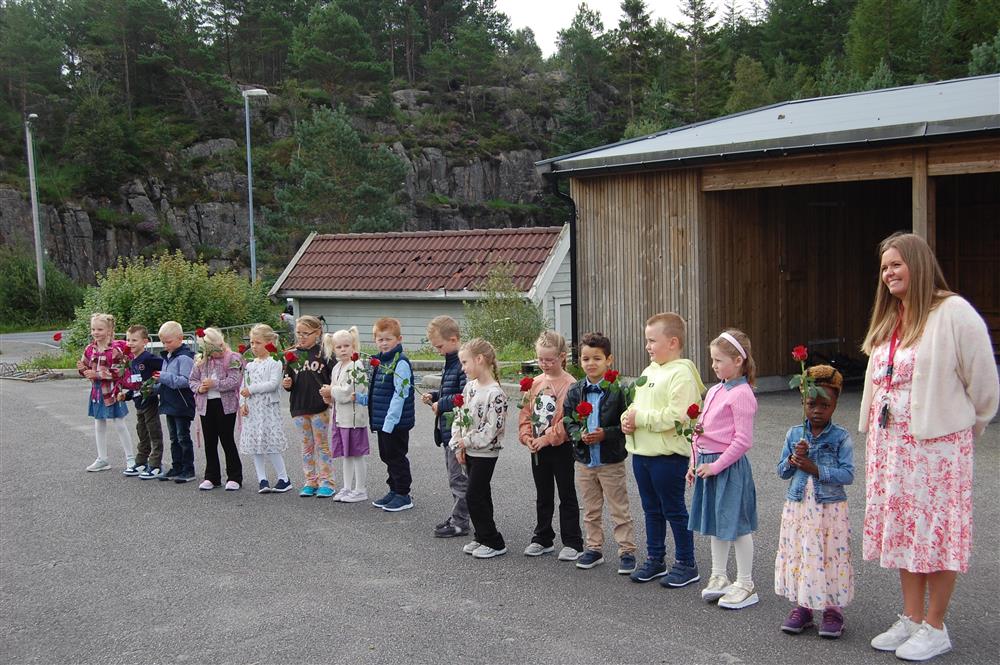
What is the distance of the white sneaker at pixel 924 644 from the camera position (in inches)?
181

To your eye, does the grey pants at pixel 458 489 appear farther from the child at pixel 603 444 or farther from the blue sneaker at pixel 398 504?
the child at pixel 603 444

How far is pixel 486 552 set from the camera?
6.67m

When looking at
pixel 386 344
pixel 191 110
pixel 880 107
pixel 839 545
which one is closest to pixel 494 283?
pixel 880 107

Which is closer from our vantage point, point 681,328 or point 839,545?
point 839,545

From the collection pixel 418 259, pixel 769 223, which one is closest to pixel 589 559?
pixel 769 223

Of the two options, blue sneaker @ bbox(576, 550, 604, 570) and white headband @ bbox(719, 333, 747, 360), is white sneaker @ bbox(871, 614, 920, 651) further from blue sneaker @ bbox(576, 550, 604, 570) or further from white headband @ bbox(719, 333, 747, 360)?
blue sneaker @ bbox(576, 550, 604, 570)

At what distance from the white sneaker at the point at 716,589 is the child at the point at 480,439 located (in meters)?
1.63

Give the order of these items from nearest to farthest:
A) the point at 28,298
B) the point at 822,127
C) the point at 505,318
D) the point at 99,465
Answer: the point at 99,465 < the point at 822,127 < the point at 505,318 < the point at 28,298

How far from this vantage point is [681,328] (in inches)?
234

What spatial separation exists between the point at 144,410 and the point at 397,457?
327 cm

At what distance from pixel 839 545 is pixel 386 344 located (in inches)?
161

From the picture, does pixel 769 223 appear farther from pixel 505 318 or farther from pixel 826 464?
pixel 826 464

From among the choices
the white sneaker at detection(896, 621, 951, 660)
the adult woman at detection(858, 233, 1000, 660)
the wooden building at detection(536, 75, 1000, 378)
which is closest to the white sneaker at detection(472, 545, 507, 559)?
the adult woman at detection(858, 233, 1000, 660)

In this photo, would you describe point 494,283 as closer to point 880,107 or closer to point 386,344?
point 880,107
